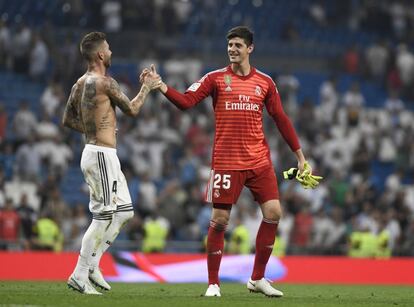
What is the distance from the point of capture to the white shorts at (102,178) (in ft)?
37.3

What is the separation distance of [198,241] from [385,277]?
4487 mm

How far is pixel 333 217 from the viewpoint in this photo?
24.1m

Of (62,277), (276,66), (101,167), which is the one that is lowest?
(62,277)

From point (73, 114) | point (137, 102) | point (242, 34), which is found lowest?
point (73, 114)

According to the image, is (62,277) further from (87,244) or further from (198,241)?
(87,244)

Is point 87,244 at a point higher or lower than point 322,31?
lower

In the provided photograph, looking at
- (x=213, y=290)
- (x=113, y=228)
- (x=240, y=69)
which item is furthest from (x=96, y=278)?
(x=240, y=69)

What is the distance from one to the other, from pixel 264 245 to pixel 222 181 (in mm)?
840

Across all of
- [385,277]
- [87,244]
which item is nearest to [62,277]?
[385,277]

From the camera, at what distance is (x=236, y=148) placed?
1205 centimetres

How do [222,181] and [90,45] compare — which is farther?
[222,181]

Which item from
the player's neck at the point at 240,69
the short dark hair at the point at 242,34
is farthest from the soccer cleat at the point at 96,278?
the short dark hair at the point at 242,34

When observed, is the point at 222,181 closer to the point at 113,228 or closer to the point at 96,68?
the point at 113,228

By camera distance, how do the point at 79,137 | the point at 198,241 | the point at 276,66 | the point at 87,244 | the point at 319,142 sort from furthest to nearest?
the point at 276,66 < the point at 319,142 < the point at 79,137 < the point at 198,241 < the point at 87,244
